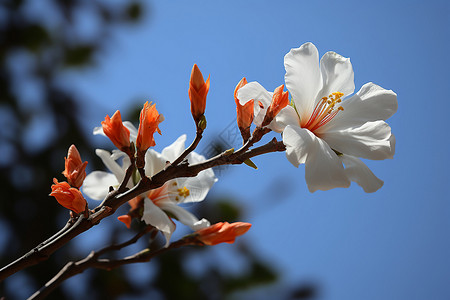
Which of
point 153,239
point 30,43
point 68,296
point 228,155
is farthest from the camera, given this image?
point 30,43

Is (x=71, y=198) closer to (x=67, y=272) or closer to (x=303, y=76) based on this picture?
(x=67, y=272)

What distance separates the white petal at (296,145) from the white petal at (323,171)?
0.05ft

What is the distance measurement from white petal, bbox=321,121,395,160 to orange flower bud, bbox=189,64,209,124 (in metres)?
0.22

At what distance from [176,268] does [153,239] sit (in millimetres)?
2458

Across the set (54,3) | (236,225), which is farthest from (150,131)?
(54,3)

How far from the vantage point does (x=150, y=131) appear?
30.7 inches

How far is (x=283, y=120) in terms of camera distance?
739 millimetres

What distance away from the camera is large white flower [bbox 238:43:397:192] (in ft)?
2.37

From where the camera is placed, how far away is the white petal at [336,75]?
883 millimetres

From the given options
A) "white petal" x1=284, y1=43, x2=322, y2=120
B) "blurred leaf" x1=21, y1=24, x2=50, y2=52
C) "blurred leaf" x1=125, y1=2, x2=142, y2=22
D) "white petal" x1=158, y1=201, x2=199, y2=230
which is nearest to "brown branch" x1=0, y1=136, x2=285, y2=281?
"white petal" x1=284, y1=43, x2=322, y2=120

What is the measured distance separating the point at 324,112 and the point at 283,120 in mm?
142

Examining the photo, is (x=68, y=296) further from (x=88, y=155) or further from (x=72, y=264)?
(x=72, y=264)

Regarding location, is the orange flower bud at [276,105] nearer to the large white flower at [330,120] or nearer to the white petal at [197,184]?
the large white flower at [330,120]

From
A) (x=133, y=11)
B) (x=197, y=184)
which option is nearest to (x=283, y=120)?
(x=197, y=184)
